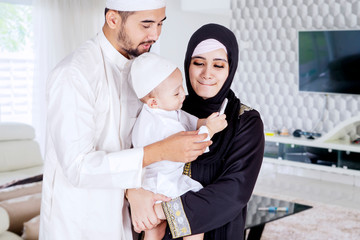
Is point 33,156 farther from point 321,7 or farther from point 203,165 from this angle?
point 321,7

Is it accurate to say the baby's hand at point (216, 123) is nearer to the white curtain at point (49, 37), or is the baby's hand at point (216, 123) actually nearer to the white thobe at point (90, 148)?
the white thobe at point (90, 148)

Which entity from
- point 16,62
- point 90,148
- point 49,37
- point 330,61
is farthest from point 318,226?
point 16,62

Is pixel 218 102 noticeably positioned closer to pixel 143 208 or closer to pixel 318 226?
pixel 143 208

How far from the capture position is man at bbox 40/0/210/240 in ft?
4.69

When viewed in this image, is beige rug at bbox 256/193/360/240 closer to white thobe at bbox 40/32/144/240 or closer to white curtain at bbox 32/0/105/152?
white thobe at bbox 40/32/144/240

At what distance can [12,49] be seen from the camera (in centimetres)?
676

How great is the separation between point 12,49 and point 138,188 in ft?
18.9

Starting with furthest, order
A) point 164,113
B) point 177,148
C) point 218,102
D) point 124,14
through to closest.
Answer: point 218,102, point 164,113, point 124,14, point 177,148

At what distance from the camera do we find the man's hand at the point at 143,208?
1.58 m

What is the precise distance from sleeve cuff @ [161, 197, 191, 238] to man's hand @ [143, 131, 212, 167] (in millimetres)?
206

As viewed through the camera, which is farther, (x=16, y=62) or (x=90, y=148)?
(x=16, y=62)

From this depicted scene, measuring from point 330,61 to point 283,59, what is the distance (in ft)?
2.32

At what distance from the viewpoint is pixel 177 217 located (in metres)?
1.59

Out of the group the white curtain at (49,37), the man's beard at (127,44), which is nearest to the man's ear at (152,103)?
the man's beard at (127,44)
